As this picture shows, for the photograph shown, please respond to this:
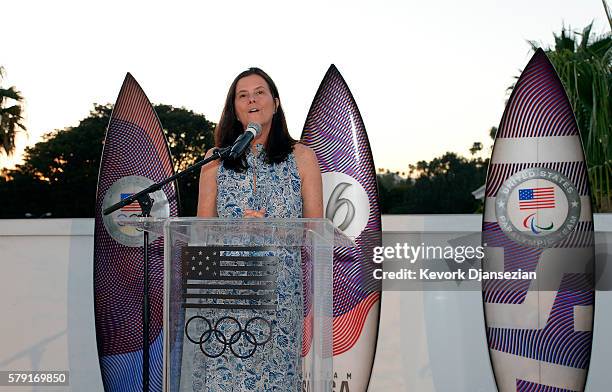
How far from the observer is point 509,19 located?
652 centimetres

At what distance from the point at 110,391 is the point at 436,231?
65.8 inches

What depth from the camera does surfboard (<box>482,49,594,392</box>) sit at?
306cm

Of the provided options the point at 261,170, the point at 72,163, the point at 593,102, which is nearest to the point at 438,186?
the point at 72,163

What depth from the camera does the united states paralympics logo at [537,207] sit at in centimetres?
309

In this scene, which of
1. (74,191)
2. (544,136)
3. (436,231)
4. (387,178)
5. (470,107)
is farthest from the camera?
(387,178)

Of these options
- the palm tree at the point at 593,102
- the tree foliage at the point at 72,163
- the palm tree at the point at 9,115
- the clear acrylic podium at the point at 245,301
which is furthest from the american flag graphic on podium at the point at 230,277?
the tree foliage at the point at 72,163

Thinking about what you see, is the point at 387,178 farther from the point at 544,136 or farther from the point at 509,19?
the point at 544,136

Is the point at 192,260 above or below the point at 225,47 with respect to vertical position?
below

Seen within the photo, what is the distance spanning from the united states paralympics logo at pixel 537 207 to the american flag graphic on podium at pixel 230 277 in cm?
204

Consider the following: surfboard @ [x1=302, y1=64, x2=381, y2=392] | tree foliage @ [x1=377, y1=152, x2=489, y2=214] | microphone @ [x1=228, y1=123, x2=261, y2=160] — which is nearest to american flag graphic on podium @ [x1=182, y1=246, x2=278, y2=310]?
microphone @ [x1=228, y1=123, x2=261, y2=160]

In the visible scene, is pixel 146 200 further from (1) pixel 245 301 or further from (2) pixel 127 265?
(2) pixel 127 265

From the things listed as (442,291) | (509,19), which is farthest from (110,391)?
(509,19)

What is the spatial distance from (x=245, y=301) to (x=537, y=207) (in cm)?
210

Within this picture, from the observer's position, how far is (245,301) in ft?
4.40
